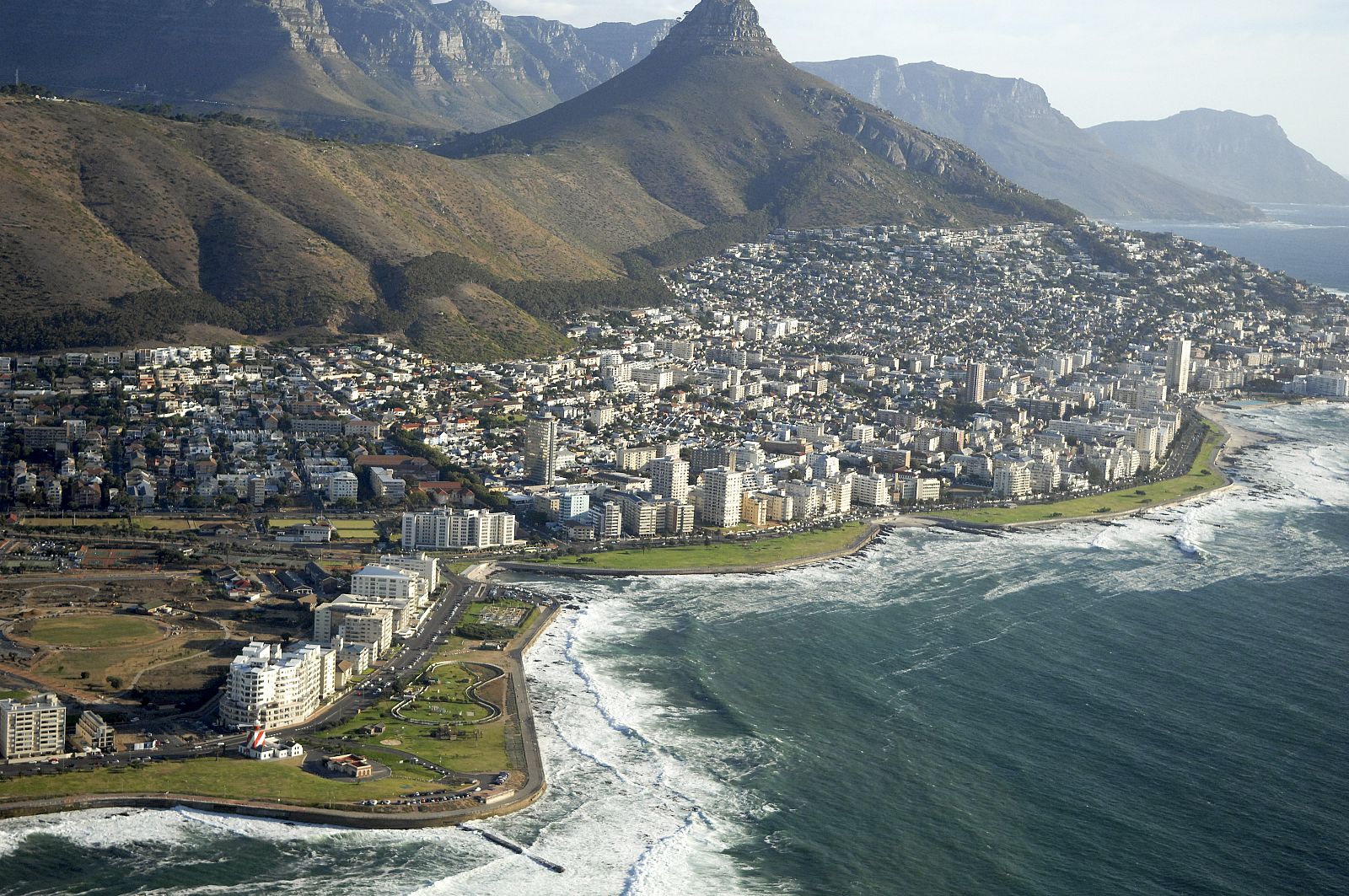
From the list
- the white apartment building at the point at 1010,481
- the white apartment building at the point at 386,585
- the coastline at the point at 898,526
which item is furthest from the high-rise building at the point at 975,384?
the white apartment building at the point at 386,585

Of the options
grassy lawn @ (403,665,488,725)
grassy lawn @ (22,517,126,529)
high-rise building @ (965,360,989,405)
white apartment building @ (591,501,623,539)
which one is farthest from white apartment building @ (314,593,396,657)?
high-rise building @ (965,360,989,405)

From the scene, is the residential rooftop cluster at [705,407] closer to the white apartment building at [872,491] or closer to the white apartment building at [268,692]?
the white apartment building at [872,491]

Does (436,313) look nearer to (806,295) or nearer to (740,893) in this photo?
(806,295)

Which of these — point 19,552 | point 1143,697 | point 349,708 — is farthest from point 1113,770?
point 19,552

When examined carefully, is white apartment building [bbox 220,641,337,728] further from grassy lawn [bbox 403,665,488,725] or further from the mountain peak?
the mountain peak

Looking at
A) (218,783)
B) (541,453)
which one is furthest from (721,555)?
(218,783)
